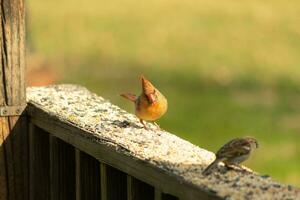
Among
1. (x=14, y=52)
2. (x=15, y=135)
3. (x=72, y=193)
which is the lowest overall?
(x=72, y=193)

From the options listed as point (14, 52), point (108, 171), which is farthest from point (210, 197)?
point (14, 52)

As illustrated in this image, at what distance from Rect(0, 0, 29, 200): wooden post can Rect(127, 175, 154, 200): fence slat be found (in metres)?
1.15

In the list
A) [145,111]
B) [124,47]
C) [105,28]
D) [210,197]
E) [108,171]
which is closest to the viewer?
[210,197]

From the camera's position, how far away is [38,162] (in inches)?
179

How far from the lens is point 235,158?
3227 millimetres

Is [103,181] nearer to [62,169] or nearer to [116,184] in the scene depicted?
[116,184]

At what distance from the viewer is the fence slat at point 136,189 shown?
3506mm

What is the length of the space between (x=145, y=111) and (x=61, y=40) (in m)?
14.7

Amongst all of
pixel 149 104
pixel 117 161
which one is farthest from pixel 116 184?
pixel 149 104

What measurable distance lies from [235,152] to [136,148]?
0.43 metres

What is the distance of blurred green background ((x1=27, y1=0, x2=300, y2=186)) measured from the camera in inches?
486

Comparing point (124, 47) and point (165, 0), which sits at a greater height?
point (165, 0)

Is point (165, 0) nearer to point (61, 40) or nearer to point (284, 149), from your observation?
point (61, 40)

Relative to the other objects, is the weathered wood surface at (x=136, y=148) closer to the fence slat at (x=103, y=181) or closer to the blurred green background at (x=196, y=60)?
the fence slat at (x=103, y=181)
